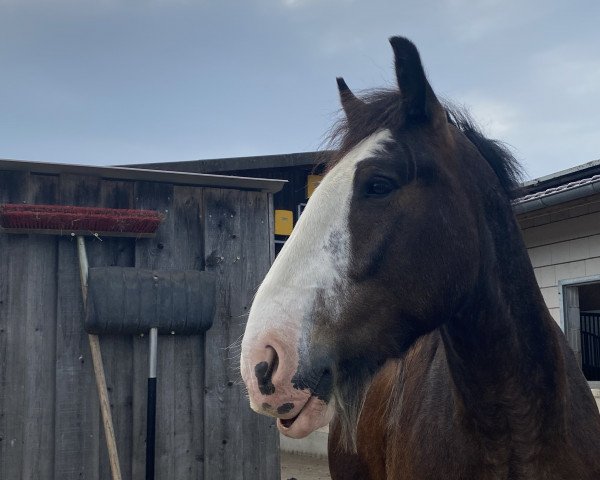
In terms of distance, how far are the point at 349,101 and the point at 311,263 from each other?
29.2 inches

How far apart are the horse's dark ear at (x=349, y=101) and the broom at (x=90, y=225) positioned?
2.41 m

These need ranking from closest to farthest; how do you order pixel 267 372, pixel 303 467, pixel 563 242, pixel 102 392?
pixel 267 372, pixel 102 392, pixel 563 242, pixel 303 467

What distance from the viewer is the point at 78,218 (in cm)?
445

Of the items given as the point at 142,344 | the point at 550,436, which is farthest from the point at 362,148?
the point at 142,344

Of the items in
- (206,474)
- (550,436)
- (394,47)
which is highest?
(394,47)

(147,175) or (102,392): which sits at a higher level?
(147,175)

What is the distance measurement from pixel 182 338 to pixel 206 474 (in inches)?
38.8

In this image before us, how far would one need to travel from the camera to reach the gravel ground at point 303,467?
295 inches

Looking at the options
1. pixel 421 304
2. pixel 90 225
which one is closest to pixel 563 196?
pixel 90 225

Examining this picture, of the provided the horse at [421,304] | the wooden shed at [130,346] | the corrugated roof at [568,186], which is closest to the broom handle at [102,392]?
the wooden shed at [130,346]

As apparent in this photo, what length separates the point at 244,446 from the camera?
16.1 ft

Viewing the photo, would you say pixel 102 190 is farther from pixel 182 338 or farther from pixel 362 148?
pixel 362 148

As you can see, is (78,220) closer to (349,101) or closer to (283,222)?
(349,101)

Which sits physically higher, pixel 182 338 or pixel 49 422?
pixel 182 338
